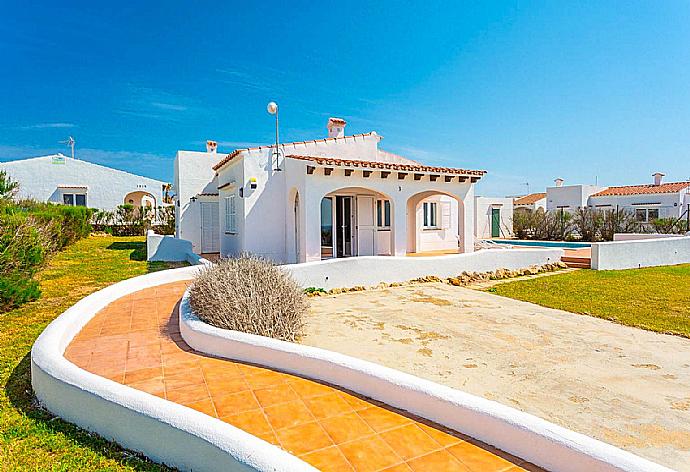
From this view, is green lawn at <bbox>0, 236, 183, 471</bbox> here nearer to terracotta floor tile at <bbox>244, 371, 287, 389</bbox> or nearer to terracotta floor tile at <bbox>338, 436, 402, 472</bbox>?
terracotta floor tile at <bbox>244, 371, 287, 389</bbox>

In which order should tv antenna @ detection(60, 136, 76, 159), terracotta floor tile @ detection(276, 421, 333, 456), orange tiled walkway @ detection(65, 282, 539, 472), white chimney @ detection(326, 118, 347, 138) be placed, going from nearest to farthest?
1. orange tiled walkway @ detection(65, 282, 539, 472)
2. terracotta floor tile @ detection(276, 421, 333, 456)
3. white chimney @ detection(326, 118, 347, 138)
4. tv antenna @ detection(60, 136, 76, 159)

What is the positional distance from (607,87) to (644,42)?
95.9 inches

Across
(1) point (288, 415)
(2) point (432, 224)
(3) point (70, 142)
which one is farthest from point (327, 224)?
(3) point (70, 142)

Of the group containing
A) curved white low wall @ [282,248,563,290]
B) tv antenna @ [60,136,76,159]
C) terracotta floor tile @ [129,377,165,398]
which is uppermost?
tv antenna @ [60,136,76,159]

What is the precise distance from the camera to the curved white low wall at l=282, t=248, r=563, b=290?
1393cm

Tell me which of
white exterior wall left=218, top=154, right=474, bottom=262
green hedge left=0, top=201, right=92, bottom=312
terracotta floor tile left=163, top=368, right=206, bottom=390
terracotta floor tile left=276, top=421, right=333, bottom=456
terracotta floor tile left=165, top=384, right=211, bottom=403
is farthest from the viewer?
white exterior wall left=218, top=154, right=474, bottom=262

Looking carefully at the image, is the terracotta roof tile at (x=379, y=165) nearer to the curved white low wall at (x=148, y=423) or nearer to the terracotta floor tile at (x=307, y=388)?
the terracotta floor tile at (x=307, y=388)

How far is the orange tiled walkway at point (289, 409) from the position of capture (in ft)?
12.1

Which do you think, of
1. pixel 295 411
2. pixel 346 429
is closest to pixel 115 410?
pixel 295 411

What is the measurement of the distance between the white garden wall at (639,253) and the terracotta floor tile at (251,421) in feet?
66.5

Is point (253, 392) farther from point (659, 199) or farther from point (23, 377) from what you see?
point (659, 199)

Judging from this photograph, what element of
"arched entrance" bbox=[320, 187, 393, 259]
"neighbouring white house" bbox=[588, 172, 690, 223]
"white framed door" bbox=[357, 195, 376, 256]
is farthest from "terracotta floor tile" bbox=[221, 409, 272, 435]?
"neighbouring white house" bbox=[588, 172, 690, 223]

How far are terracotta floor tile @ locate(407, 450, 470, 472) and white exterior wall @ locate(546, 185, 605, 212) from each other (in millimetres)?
49017

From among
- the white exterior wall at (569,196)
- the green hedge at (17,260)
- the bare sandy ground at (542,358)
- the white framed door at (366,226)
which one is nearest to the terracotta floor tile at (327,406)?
the bare sandy ground at (542,358)
